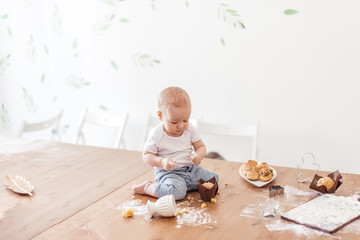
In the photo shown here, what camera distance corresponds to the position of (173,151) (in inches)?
65.3

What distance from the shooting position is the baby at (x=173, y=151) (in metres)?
1.55

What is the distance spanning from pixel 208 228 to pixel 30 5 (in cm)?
303

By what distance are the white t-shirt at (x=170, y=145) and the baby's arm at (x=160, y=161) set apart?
1.1 inches

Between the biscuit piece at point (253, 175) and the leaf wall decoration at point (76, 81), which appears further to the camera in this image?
the leaf wall decoration at point (76, 81)

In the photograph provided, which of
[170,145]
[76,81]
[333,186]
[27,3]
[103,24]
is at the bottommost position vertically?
[333,186]

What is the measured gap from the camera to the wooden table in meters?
1.32

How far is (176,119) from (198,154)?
7.9 inches

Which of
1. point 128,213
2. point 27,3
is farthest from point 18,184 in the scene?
Result: point 27,3

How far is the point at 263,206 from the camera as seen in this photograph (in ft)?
4.88

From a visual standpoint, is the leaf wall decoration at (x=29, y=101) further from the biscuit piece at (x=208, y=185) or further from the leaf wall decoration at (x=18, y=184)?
the biscuit piece at (x=208, y=185)

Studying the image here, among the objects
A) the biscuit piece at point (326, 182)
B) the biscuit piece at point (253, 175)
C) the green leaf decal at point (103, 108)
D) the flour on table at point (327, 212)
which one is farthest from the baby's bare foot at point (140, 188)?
the green leaf decal at point (103, 108)

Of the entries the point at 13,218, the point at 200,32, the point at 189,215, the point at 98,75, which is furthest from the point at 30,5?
the point at 189,215

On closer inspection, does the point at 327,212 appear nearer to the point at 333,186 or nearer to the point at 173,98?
the point at 333,186

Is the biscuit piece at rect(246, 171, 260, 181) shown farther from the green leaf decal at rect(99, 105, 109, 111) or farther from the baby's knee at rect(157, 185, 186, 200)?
the green leaf decal at rect(99, 105, 109, 111)
